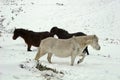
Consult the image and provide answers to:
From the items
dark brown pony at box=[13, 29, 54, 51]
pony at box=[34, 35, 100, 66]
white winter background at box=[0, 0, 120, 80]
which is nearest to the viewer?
pony at box=[34, 35, 100, 66]

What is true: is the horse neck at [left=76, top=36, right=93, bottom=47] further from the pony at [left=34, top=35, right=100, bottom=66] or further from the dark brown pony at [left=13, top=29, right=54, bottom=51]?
the dark brown pony at [left=13, top=29, right=54, bottom=51]

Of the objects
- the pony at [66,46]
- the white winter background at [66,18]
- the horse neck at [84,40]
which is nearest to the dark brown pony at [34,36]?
the white winter background at [66,18]

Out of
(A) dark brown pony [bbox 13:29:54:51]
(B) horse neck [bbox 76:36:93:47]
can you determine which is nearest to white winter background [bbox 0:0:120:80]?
(A) dark brown pony [bbox 13:29:54:51]

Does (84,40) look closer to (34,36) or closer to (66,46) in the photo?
(66,46)

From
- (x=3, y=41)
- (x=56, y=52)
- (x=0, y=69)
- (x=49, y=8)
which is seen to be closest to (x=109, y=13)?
(x=49, y=8)

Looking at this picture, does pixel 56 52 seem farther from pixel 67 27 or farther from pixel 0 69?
A: pixel 67 27

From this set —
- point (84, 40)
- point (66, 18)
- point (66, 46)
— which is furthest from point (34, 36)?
point (66, 18)

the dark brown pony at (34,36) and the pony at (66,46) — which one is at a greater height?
the pony at (66,46)

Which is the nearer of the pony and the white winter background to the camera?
the pony

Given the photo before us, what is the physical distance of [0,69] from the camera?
1016cm

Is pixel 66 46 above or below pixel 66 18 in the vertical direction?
above

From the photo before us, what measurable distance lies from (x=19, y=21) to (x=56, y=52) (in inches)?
813

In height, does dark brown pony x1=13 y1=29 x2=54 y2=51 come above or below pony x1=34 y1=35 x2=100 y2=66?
below

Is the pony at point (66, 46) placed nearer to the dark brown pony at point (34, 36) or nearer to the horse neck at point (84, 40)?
the horse neck at point (84, 40)
